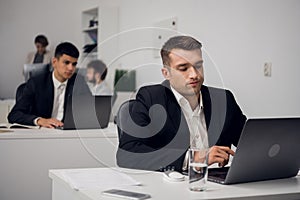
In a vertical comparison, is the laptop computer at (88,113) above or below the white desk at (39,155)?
above

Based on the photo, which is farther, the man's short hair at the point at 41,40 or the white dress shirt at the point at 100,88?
the man's short hair at the point at 41,40

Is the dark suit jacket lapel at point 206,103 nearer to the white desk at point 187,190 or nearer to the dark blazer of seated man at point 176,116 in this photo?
the dark blazer of seated man at point 176,116

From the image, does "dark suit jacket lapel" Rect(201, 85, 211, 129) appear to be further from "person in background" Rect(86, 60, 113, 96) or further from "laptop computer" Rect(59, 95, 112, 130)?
"person in background" Rect(86, 60, 113, 96)

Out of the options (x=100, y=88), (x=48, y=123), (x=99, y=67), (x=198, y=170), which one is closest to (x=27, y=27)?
(x=99, y=67)

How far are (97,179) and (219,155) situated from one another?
16.7 inches

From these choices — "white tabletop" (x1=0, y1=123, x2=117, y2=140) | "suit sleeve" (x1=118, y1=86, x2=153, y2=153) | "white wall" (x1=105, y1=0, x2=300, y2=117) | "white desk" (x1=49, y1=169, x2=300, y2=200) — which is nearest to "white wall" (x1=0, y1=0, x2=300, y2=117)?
"white wall" (x1=105, y1=0, x2=300, y2=117)

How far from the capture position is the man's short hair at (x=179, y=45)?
6.79 ft

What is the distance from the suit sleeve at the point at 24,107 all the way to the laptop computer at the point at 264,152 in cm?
182

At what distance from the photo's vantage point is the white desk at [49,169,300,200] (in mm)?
1488

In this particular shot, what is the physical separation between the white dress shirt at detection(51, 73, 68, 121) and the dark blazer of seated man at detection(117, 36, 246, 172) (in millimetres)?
1356

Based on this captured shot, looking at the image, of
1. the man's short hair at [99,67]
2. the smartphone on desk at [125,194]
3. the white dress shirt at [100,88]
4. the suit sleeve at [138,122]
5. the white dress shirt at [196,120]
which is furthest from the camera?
the man's short hair at [99,67]

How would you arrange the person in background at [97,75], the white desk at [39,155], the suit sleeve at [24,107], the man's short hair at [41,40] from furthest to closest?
the man's short hair at [41,40], the person in background at [97,75], the suit sleeve at [24,107], the white desk at [39,155]

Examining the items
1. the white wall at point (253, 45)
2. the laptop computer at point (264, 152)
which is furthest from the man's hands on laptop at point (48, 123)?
the laptop computer at point (264, 152)

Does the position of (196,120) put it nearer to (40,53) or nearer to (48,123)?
(48,123)
